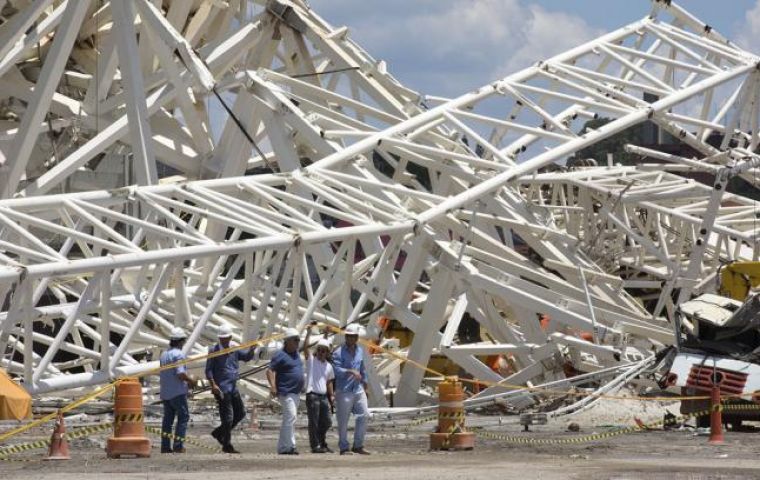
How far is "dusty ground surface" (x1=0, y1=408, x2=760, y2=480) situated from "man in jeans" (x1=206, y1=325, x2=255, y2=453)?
30 cm

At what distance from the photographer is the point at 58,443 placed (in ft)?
67.4

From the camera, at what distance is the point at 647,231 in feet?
120

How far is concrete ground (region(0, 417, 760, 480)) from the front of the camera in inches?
719

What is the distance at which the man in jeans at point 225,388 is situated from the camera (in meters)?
21.9

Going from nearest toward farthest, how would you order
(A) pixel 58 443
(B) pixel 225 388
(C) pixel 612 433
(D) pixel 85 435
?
1. (A) pixel 58 443
2. (B) pixel 225 388
3. (D) pixel 85 435
4. (C) pixel 612 433

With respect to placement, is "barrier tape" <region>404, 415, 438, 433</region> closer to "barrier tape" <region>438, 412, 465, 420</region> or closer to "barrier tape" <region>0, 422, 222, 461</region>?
"barrier tape" <region>0, 422, 222, 461</region>

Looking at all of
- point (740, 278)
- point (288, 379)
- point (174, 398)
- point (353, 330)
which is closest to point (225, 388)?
point (174, 398)

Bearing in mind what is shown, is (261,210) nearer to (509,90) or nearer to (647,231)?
(509,90)

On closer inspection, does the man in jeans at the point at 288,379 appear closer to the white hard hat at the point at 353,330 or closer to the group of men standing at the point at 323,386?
the group of men standing at the point at 323,386

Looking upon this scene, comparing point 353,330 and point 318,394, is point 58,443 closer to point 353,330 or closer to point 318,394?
point 318,394

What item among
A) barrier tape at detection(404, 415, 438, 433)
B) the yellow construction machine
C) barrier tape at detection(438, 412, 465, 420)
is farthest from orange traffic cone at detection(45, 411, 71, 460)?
the yellow construction machine

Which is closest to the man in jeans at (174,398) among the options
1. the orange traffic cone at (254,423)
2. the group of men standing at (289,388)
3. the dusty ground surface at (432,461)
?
the group of men standing at (289,388)

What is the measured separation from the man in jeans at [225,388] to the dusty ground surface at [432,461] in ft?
0.98

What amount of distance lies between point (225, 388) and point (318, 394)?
1.06 metres
